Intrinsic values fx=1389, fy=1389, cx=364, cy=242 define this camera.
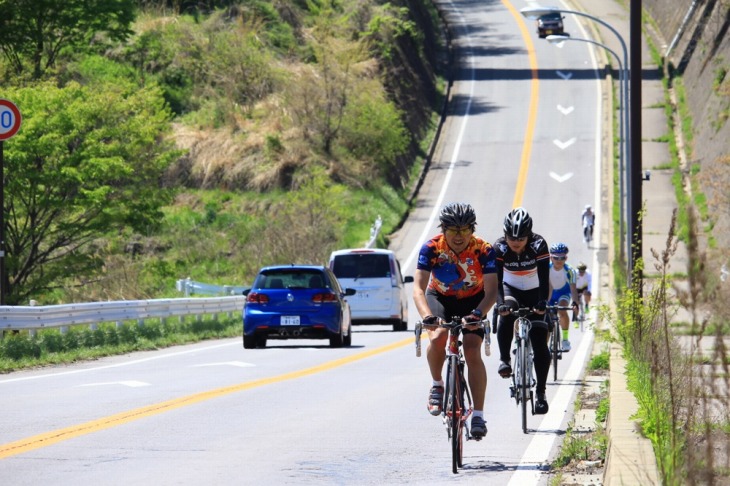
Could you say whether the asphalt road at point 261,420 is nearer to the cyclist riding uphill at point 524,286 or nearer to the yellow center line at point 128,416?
the yellow center line at point 128,416

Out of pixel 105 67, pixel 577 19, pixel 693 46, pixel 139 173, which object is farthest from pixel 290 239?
pixel 577 19

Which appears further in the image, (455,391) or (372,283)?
(372,283)

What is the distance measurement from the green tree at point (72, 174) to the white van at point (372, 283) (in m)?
8.22

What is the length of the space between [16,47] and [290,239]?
1279 cm

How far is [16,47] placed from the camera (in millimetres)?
49906

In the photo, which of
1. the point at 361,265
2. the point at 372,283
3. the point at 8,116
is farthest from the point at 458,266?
the point at 361,265

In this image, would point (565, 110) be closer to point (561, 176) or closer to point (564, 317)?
point (561, 176)

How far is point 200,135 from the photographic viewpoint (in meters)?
61.9

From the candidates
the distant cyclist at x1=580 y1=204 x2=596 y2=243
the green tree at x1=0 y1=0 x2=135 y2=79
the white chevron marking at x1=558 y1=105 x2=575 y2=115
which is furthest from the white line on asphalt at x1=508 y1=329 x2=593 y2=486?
the white chevron marking at x1=558 y1=105 x2=575 y2=115

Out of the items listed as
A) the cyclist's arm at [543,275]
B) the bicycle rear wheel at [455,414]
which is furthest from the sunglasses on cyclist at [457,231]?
the cyclist's arm at [543,275]

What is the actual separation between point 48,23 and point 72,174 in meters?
16.3

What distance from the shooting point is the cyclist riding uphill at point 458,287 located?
9.98 metres

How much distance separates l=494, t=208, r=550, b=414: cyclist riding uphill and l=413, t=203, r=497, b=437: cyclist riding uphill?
177cm

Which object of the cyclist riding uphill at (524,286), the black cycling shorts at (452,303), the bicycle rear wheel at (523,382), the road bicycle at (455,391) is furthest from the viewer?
the cyclist riding uphill at (524,286)
